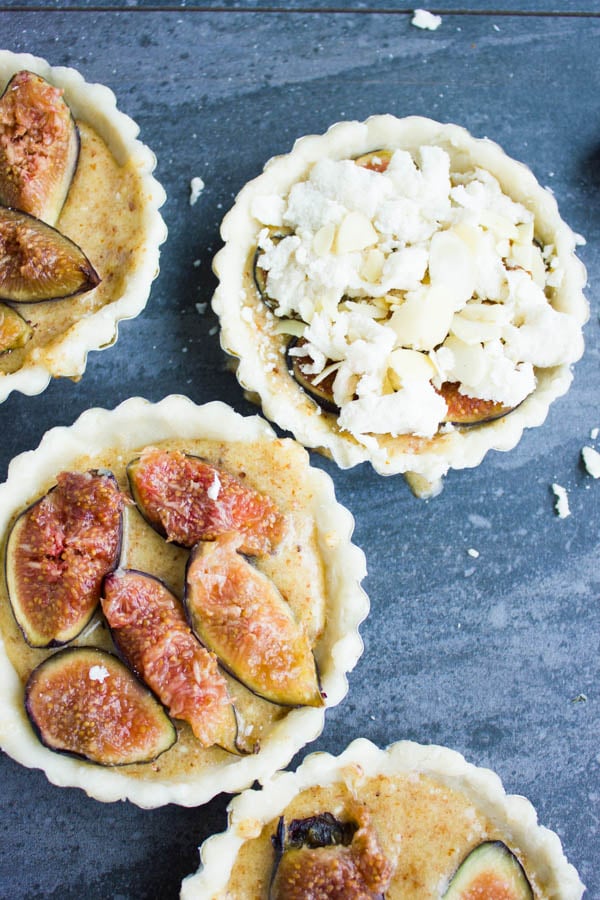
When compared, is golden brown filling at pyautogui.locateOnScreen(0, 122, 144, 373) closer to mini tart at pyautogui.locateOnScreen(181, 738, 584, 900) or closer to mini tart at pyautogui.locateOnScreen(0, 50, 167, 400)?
mini tart at pyautogui.locateOnScreen(0, 50, 167, 400)

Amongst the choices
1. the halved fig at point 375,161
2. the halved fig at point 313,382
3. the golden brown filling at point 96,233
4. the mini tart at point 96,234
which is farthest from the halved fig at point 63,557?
the halved fig at point 375,161

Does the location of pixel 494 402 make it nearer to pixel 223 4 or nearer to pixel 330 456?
pixel 330 456

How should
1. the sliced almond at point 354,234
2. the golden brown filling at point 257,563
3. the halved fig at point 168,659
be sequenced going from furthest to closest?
the sliced almond at point 354,234, the golden brown filling at point 257,563, the halved fig at point 168,659

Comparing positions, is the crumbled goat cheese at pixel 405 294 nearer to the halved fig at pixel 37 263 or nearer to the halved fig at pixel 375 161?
the halved fig at pixel 375 161

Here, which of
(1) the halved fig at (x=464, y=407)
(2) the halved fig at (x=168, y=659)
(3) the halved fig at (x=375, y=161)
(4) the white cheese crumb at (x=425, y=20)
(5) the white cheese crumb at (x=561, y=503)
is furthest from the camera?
(4) the white cheese crumb at (x=425, y=20)

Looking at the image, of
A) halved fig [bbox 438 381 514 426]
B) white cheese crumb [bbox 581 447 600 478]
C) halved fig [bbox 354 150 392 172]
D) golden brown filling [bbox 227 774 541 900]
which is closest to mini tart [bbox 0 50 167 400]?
halved fig [bbox 354 150 392 172]
